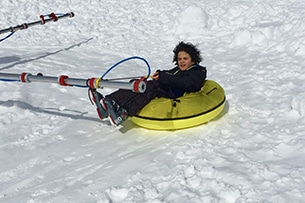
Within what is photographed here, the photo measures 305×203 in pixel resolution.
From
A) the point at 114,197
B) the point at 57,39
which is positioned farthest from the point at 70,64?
the point at 114,197

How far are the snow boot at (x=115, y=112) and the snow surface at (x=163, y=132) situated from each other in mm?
265

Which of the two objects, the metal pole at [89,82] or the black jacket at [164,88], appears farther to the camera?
the black jacket at [164,88]

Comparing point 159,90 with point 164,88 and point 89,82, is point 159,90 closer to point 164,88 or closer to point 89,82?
point 164,88

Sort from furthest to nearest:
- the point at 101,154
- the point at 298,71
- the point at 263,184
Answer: the point at 298,71, the point at 101,154, the point at 263,184

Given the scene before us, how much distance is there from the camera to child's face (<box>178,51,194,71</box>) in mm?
5574

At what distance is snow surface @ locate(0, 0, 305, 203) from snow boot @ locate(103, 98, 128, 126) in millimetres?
265

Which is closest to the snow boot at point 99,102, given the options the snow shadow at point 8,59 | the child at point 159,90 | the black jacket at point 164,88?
the child at point 159,90

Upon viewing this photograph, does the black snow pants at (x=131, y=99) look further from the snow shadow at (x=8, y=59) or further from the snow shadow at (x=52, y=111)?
the snow shadow at (x=8, y=59)

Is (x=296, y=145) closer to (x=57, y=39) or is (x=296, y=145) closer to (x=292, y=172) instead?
(x=292, y=172)

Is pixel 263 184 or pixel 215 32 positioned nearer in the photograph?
pixel 263 184

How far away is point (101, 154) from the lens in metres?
4.65

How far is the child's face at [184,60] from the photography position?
18.3ft

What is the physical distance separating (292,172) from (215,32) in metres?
6.95

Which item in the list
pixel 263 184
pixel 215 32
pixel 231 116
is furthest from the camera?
pixel 215 32
